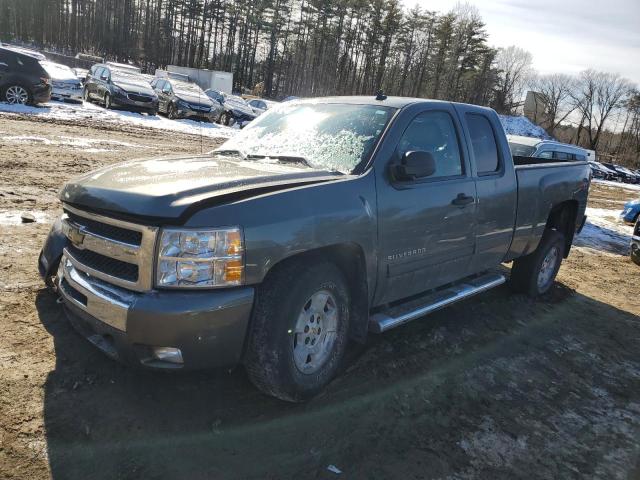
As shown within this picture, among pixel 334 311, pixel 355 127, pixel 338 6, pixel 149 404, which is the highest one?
pixel 338 6

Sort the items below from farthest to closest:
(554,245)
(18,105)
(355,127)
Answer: (18,105), (554,245), (355,127)

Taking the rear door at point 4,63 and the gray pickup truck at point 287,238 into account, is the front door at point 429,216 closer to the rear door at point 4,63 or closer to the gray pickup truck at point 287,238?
the gray pickup truck at point 287,238

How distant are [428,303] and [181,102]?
21746mm

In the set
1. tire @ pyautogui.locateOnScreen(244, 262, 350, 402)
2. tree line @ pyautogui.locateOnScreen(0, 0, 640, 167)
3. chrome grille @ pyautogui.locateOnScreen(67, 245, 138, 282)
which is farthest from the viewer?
tree line @ pyautogui.locateOnScreen(0, 0, 640, 167)

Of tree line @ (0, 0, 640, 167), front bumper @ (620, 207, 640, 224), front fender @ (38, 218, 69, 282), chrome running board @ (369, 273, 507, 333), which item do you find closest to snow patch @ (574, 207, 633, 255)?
front bumper @ (620, 207, 640, 224)

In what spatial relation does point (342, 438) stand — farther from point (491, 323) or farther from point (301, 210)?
point (491, 323)

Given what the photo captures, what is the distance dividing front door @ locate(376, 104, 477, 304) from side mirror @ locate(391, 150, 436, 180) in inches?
2.6

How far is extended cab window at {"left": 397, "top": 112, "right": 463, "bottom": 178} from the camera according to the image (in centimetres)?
392

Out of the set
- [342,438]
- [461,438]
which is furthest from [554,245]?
[342,438]

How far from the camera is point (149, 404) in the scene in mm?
3076

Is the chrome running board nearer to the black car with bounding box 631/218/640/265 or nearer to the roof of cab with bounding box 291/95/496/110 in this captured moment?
the roof of cab with bounding box 291/95/496/110

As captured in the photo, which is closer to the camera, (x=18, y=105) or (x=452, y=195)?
(x=452, y=195)

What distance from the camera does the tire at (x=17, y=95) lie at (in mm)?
16719

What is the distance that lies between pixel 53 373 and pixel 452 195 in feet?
10.3
